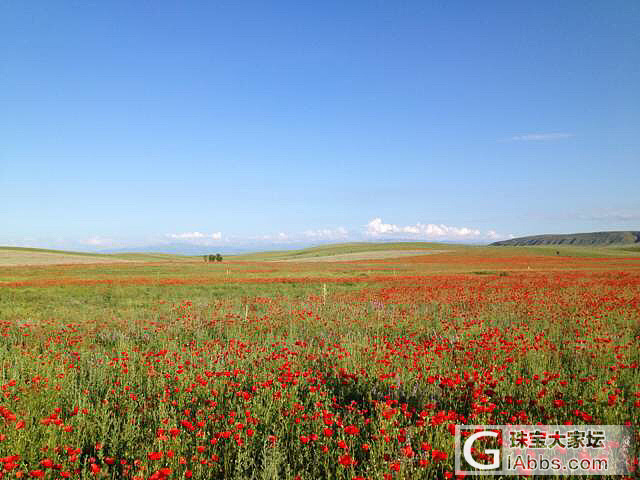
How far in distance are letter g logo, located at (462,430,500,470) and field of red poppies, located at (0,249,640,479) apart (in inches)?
6.5

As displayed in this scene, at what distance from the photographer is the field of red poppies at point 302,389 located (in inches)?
143

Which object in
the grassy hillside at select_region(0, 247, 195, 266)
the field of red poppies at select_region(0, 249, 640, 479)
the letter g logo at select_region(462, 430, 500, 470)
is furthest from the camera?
the grassy hillside at select_region(0, 247, 195, 266)

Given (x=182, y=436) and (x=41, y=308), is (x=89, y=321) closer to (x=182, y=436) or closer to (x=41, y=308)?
(x=41, y=308)

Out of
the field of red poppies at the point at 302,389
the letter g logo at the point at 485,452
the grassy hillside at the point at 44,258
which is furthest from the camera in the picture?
the grassy hillside at the point at 44,258

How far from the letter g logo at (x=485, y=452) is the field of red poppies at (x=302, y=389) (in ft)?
0.54

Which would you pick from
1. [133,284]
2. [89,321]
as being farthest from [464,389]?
[133,284]

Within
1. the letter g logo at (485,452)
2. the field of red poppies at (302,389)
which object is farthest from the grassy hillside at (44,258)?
the letter g logo at (485,452)

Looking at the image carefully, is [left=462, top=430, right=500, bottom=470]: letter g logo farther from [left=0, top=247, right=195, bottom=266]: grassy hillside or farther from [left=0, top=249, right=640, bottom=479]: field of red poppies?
[left=0, top=247, right=195, bottom=266]: grassy hillside

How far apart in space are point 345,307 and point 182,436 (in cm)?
1136

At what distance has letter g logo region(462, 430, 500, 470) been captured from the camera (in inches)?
134

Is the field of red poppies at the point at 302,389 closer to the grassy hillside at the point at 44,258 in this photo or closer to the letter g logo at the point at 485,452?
the letter g logo at the point at 485,452

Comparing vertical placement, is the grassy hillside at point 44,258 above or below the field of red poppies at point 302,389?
above

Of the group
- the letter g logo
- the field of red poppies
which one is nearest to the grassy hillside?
the field of red poppies

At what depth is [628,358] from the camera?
7.01m
